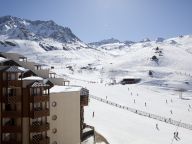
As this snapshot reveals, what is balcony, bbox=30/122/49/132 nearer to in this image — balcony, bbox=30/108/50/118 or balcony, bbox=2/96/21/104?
balcony, bbox=30/108/50/118

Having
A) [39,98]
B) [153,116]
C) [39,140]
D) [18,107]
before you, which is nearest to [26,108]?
[18,107]

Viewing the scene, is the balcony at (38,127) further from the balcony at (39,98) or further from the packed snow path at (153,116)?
the packed snow path at (153,116)

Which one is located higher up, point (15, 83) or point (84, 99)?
point (15, 83)

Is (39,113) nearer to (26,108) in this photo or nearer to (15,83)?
(26,108)

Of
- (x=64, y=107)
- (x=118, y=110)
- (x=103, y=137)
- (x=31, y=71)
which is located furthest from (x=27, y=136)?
(x=118, y=110)

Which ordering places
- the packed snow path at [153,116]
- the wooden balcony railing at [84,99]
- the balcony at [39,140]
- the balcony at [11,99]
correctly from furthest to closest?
the packed snow path at [153,116] → the wooden balcony railing at [84,99] → the balcony at [39,140] → the balcony at [11,99]

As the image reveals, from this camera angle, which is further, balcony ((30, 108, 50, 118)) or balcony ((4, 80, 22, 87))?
balcony ((30, 108, 50, 118))

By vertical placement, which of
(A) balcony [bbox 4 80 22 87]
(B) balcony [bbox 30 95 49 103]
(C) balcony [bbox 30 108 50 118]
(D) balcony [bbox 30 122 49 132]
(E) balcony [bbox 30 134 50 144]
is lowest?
(E) balcony [bbox 30 134 50 144]

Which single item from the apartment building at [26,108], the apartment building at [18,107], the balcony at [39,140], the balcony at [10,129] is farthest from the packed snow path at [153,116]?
the balcony at [10,129]

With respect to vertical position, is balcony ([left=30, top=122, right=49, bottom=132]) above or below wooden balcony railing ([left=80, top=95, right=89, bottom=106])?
below

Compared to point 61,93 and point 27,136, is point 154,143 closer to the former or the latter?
point 61,93

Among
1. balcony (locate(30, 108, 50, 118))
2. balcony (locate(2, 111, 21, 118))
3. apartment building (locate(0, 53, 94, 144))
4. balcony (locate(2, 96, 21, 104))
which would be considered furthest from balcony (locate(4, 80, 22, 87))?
balcony (locate(30, 108, 50, 118))

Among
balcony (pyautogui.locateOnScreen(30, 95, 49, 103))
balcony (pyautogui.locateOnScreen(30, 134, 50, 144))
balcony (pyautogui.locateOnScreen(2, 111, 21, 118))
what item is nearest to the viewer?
balcony (pyautogui.locateOnScreen(2, 111, 21, 118))

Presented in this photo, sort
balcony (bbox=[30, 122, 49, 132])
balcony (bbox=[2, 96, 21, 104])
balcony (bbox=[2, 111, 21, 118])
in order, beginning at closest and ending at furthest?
balcony (bbox=[2, 96, 21, 104]) → balcony (bbox=[2, 111, 21, 118]) → balcony (bbox=[30, 122, 49, 132])
